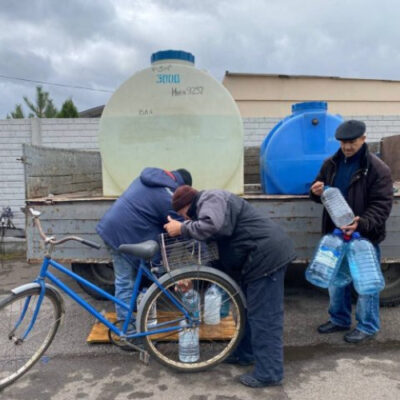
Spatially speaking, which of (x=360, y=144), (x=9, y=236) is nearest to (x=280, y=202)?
(x=360, y=144)

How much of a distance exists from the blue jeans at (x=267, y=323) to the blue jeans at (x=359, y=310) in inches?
36.7

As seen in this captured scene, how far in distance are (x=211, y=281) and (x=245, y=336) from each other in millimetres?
498

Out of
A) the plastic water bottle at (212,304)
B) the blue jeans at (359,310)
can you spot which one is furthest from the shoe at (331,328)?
the plastic water bottle at (212,304)

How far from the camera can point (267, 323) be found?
2.59 m

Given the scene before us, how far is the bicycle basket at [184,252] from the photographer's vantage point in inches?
106

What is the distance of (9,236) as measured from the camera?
660cm

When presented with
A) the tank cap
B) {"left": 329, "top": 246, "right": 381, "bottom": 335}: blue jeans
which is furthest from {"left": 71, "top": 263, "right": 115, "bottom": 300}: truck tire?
the tank cap

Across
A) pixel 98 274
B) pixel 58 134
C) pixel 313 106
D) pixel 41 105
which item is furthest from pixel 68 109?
pixel 313 106

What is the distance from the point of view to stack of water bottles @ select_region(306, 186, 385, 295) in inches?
119

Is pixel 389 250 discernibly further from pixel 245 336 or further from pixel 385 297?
pixel 245 336

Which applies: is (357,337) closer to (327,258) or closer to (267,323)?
(327,258)

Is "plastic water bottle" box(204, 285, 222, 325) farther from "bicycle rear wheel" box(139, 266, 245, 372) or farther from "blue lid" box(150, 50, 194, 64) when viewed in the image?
Result: "blue lid" box(150, 50, 194, 64)

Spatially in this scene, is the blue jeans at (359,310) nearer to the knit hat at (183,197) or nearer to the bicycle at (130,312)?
the bicycle at (130,312)

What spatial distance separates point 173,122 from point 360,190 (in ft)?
5.38
